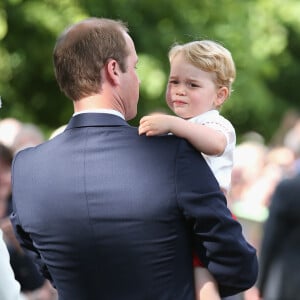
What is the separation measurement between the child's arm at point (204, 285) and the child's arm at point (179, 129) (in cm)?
→ 43

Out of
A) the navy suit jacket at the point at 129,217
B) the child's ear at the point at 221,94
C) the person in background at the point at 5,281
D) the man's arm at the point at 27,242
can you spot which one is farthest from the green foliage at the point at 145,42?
the navy suit jacket at the point at 129,217

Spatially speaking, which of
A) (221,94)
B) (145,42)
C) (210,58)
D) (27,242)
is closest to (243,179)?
(145,42)

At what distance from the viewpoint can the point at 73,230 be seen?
426cm

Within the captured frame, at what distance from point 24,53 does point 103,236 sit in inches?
419

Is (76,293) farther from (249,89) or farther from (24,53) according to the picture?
(249,89)

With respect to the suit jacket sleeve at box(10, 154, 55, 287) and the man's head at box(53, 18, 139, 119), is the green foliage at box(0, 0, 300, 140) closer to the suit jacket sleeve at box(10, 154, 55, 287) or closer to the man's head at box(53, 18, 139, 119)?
the suit jacket sleeve at box(10, 154, 55, 287)

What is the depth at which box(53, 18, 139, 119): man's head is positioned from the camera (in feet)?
14.0

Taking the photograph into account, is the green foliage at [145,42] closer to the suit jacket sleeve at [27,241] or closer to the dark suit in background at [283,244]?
the dark suit in background at [283,244]

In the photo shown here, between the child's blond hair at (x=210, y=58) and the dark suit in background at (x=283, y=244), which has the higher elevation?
the child's blond hair at (x=210, y=58)

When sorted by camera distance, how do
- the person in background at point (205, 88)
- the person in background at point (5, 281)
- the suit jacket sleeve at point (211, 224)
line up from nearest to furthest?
1. the suit jacket sleeve at point (211, 224)
2. the person in background at point (5, 281)
3. the person in background at point (205, 88)

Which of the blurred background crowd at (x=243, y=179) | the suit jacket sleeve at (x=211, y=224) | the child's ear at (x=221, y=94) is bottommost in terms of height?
the blurred background crowd at (x=243, y=179)

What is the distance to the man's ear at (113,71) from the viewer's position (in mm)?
4270

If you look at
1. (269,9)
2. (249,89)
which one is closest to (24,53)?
(249,89)

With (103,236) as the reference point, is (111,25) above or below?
above
